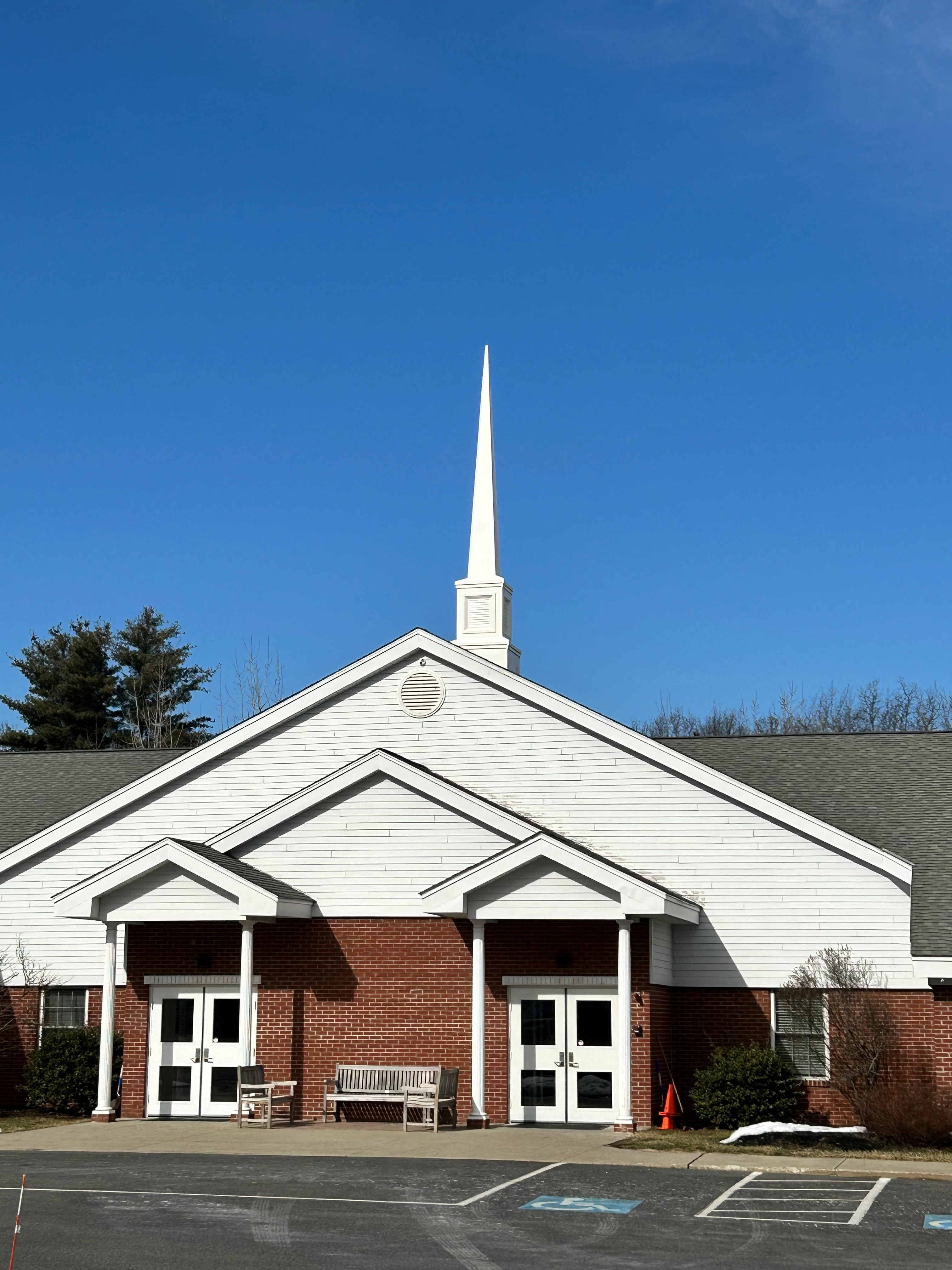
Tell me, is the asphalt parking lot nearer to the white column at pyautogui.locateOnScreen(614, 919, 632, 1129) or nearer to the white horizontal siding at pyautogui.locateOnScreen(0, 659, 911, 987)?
the white column at pyautogui.locateOnScreen(614, 919, 632, 1129)

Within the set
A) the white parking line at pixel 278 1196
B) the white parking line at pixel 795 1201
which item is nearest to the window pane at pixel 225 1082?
the white parking line at pixel 278 1196

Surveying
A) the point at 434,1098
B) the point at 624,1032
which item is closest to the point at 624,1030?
the point at 624,1032

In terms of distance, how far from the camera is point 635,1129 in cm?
2364

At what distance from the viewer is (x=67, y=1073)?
26.7m

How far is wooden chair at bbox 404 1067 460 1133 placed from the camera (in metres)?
23.6

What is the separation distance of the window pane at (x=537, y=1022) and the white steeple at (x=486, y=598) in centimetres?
864

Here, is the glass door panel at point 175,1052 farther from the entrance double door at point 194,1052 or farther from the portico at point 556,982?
the portico at point 556,982

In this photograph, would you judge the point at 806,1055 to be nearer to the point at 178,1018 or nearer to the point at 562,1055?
the point at 562,1055

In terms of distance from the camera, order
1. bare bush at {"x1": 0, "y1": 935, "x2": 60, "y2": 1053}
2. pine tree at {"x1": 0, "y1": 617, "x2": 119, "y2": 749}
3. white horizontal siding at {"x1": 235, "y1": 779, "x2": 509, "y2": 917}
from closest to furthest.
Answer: white horizontal siding at {"x1": 235, "y1": 779, "x2": 509, "y2": 917} → bare bush at {"x1": 0, "y1": 935, "x2": 60, "y2": 1053} → pine tree at {"x1": 0, "y1": 617, "x2": 119, "y2": 749}

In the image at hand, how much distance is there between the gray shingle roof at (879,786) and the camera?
25094 millimetres

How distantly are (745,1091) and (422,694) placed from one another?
9230mm

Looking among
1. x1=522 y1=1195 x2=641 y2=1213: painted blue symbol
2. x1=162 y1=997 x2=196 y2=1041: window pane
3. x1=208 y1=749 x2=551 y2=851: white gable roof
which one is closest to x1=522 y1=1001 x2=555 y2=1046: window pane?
x1=208 y1=749 x2=551 y2=851: white gable roof

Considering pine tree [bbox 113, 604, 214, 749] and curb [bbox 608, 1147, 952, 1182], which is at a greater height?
pine tree [bbox 113, 604, 214, 749]

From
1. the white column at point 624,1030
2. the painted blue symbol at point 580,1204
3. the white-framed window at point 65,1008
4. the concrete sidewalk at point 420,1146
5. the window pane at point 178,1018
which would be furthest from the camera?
the white-framed window at point 65,1008
